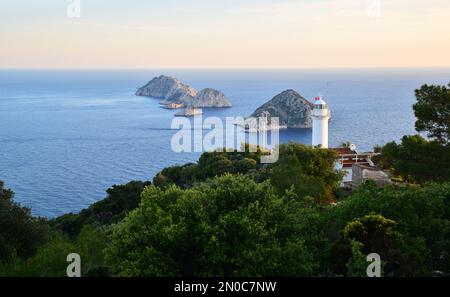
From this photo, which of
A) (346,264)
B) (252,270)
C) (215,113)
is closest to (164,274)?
(252,270)

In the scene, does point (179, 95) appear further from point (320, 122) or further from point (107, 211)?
point (107, 211)

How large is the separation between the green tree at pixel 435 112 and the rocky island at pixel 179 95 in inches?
3763

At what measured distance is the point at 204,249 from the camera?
777cm

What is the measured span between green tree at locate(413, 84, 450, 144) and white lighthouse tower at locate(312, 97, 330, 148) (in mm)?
15635

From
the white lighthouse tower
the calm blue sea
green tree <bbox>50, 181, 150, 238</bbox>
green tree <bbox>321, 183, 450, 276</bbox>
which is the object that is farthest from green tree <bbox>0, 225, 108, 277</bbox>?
the calm blue sea

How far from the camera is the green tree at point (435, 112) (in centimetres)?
1638

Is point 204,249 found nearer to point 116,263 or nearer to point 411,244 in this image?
point 116,263

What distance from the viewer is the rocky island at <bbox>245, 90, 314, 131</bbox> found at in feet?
271

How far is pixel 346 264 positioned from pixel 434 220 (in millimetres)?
2484

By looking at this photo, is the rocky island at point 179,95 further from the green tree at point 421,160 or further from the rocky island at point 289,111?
the green tree at point 421,160

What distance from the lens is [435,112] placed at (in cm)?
1652

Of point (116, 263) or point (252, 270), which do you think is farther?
point (116, 263)

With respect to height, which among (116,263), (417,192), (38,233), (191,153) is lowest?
(191,153)

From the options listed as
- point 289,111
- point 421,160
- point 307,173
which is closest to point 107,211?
point 307,173
